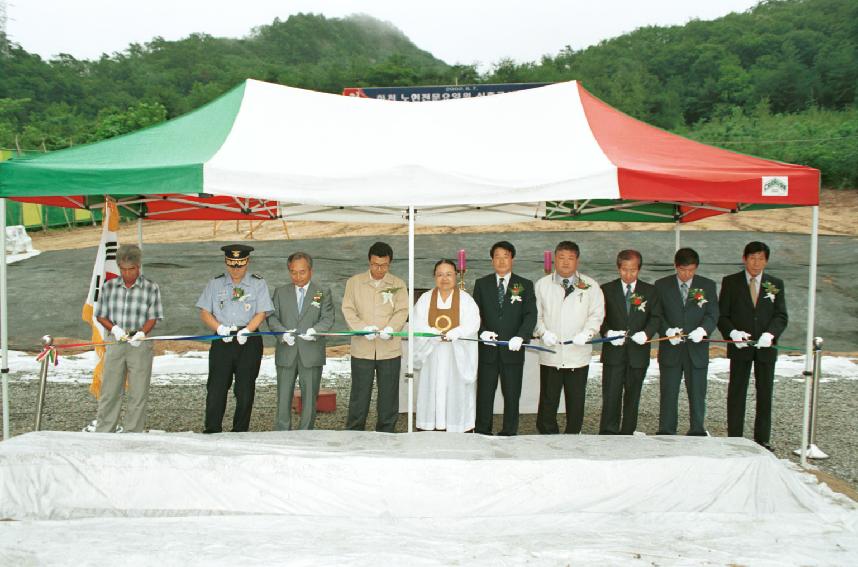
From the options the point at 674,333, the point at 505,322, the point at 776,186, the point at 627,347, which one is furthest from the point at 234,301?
the point at 776,186

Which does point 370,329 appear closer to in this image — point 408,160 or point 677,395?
point 408,160

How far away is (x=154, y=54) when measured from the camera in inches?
2437

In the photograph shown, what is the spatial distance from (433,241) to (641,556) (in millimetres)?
14673

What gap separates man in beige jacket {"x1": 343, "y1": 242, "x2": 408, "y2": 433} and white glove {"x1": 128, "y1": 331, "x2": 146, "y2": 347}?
146cm

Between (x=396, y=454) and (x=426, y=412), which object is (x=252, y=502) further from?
(x=426, y=412)

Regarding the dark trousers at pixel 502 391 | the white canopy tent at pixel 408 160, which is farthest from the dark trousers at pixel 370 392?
the white canopy tent at pixel 408 160

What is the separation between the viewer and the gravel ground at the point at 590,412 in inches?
247

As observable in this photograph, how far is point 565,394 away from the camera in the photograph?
5867 millimetres

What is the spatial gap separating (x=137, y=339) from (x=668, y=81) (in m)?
41.3

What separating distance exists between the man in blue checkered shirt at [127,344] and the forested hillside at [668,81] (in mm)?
22454

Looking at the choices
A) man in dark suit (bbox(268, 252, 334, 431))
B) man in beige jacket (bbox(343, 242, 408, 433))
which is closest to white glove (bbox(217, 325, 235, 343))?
man in dark suit (bbox(268, 252, 334, 431))

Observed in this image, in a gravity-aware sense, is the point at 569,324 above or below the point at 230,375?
above

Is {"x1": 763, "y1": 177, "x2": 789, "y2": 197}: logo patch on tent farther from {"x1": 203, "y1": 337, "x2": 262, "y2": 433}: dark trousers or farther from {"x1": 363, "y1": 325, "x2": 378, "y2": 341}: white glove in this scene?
{"x1": 203, "y1": 337, "x2": 262, "y2": 433}: dark trousers

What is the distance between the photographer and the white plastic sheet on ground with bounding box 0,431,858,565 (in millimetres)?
3486
